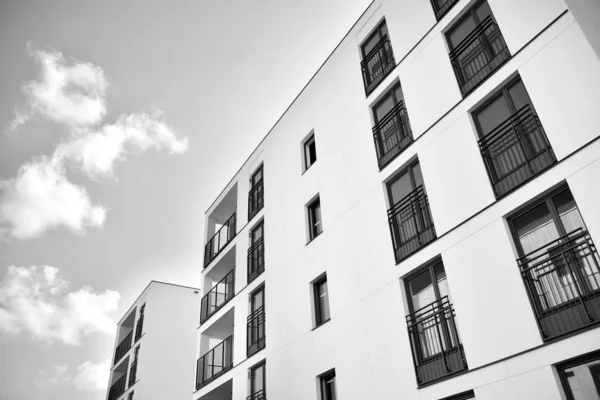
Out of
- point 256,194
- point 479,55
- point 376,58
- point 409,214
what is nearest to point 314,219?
point 409,214

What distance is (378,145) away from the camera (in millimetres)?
13914

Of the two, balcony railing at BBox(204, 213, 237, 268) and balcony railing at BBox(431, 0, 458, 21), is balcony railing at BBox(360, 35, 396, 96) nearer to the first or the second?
balcony railing at BBox(431, 0, 458, 21)

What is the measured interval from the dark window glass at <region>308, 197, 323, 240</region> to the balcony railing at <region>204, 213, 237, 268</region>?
20.8 ft

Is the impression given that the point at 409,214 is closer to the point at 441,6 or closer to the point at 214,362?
the point at 441,6

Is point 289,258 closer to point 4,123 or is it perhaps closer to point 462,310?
point 462,310

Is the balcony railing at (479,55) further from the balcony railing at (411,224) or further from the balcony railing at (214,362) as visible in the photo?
the balcony railing at (214,362)

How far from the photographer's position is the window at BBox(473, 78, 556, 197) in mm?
9508

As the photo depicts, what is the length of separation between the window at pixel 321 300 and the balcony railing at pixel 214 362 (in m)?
6.39

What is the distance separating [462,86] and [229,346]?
45.1 feet

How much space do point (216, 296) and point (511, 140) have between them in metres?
15.9

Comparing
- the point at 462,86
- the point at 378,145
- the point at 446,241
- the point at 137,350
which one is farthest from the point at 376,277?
the point at 137,350

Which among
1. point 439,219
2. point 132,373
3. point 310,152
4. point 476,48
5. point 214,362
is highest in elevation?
point 310,152

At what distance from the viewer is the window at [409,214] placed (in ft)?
38.0

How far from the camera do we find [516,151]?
392 inches
